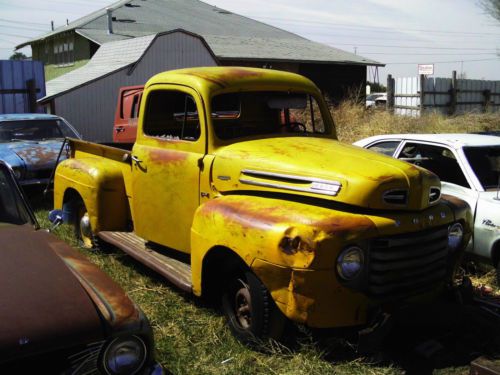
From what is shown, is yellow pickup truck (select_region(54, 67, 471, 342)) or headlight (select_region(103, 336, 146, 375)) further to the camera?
yellow pickup truck (select_region(54, 67, 471, 342))

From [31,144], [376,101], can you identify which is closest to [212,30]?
[376,101]

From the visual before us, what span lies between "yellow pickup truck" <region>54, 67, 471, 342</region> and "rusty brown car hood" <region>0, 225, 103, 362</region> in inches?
48.3

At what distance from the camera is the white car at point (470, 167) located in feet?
16.3

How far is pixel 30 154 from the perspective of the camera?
889cm

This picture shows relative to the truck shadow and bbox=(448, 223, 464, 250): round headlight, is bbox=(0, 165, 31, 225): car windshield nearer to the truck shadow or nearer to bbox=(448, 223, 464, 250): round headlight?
the truck shadow

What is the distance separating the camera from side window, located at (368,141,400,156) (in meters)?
6.34

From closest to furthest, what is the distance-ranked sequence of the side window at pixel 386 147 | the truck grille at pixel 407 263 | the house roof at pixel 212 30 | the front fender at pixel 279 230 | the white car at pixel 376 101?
the front fender at pixel 279 230 < the truck grille at pixel 407 263 < the side window at pixel 386 147 < the white car at pixel 376 101 < the house roof at pixel 212 30

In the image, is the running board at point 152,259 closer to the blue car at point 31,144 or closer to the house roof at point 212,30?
the blue car at point 31,144

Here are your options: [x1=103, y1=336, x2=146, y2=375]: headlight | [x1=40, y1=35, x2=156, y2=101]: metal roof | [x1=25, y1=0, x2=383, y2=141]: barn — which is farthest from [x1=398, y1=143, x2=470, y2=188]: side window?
[x1=25, y1=0, x2=383, y2=141]: barn

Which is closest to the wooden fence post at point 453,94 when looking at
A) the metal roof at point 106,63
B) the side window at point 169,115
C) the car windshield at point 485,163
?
the metal roof at point 106,63

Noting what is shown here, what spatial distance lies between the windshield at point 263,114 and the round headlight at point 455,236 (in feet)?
5.05

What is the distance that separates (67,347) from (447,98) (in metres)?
18.3

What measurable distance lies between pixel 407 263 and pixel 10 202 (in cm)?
260

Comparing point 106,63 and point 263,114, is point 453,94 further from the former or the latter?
point 263,114
